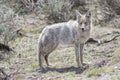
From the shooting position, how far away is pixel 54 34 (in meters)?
10.0

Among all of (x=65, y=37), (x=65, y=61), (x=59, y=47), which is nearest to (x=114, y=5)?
(x=59, y=47)

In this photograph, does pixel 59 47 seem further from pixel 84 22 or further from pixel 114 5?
pixel 114 5

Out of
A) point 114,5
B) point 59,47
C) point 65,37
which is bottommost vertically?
point 59,47

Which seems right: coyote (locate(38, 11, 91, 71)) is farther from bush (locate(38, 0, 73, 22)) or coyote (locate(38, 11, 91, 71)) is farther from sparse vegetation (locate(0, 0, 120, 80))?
bush (locate(38, 0, 73, 22))

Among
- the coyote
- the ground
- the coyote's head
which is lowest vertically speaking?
the ground

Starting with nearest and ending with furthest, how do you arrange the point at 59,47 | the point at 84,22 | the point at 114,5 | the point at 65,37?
the point at 84,22, the point at 65,37, the point at 59,47, the point at 114,5

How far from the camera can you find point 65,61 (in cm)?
1069

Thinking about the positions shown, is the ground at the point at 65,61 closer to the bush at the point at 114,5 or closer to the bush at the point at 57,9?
the bush at the point at 57,9

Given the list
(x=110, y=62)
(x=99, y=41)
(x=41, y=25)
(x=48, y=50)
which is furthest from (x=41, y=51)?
(x=41, y=25)

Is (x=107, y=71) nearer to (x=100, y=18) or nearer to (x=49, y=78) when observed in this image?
(x=49, y=78)

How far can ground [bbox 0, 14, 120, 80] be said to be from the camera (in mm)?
8677

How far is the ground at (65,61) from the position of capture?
28.5 ft

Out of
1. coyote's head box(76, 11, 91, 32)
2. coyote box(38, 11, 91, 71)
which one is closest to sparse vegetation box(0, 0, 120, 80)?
coyote box(38, 11, 91, 71)

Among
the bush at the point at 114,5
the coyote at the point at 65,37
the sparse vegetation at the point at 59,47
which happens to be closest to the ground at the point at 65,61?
the sparse vegetation at the point at 59,47
